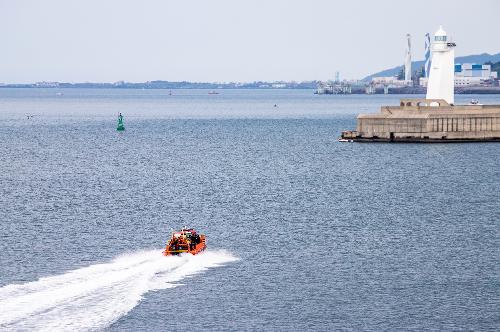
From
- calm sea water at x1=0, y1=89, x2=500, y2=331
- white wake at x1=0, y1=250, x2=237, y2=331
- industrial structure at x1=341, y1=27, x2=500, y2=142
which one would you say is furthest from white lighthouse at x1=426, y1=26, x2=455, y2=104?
white wake at x1=0, y1=250, x2=237, y2=331

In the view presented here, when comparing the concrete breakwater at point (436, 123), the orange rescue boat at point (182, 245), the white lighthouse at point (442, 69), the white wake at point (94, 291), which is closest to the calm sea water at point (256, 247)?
the white wake at point (94, 291)

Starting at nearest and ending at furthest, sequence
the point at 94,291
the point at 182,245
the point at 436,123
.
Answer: the point at 94,291
the point at 182,245
the point at 436,123

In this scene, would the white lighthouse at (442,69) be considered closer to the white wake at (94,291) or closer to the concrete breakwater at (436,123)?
the concrete breakwater at (436,123)

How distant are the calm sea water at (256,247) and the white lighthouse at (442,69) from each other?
1468 inches

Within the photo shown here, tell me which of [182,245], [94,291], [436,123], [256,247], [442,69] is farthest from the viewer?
[442,69]

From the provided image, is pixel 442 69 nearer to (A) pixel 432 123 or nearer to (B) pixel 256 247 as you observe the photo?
(A) pixel 432 123

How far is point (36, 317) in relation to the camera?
165 feet

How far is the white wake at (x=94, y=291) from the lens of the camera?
5012cm

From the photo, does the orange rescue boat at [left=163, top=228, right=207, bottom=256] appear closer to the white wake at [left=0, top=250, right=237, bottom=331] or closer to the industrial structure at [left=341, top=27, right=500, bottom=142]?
the white wake at [left=0, top=250, right=237, bottom=331]

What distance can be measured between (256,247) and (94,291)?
1685cm

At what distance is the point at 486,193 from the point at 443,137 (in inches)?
2134

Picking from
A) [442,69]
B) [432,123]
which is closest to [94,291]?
[432,123]

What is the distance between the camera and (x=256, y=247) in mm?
70125

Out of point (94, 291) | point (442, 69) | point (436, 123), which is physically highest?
point (442, 69)
